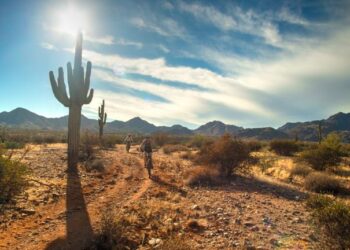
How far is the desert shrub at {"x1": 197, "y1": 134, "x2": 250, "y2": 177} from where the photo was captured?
14.4 meters

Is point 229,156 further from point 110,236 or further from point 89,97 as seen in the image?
point 110,236

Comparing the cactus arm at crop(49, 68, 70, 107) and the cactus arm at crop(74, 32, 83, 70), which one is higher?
the cactus arm at crop(74, 32, 83, 70)

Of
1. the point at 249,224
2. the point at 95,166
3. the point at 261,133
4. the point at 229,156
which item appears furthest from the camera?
the point at 261,133

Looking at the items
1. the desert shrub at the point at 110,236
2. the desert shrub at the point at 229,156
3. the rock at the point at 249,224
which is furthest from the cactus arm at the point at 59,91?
the rock at the point at 249,224

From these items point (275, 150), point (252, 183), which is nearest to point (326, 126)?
point (275, 150)

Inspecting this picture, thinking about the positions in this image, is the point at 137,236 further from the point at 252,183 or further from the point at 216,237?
the point at 252,183

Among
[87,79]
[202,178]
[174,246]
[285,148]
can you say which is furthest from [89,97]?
[285,148]

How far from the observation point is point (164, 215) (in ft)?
27.1

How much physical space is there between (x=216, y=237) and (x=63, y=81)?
1163cm

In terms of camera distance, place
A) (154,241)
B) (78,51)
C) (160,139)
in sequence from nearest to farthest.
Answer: (154,241)
(78,51)
(160,139)

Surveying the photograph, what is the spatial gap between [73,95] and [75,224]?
905cm

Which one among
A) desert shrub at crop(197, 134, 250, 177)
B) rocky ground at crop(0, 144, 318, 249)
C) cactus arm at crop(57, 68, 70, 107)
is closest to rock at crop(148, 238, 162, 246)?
rocky ground at crop(0, 144, 318, 249)

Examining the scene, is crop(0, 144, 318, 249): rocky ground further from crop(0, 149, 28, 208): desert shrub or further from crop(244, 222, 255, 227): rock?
crop(0, 149, 28, 208): desert shrub

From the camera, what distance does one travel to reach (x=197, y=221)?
789 centimetres
